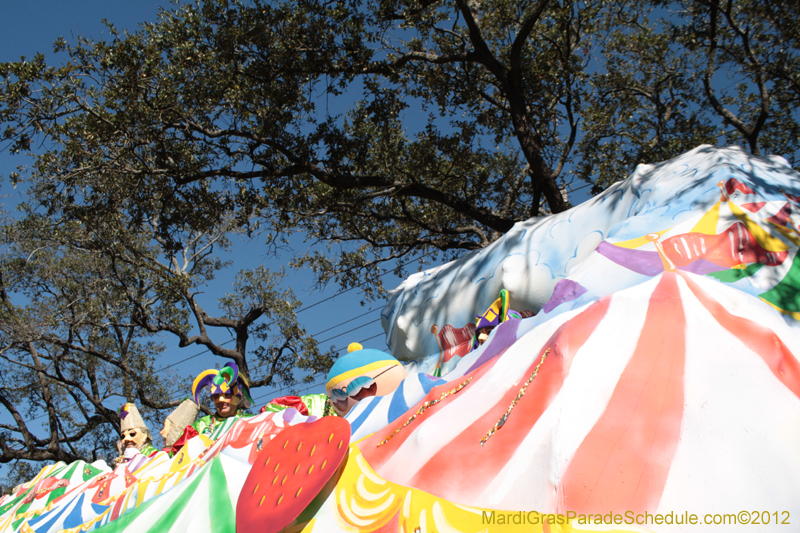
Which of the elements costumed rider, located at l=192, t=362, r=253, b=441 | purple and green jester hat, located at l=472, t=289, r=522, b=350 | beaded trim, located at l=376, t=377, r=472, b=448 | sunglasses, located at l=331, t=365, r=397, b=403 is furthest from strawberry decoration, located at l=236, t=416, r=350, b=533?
costumed rider, located at l=192, t=362, r=253, b=441

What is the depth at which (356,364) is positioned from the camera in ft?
11.2

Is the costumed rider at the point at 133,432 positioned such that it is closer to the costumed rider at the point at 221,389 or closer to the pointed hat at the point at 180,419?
the pointed hat at the point at 180,419

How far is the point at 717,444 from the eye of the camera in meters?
1.54

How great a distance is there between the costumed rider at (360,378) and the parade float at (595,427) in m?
0.42

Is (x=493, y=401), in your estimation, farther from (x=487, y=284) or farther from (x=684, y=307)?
(x=487, y=284)

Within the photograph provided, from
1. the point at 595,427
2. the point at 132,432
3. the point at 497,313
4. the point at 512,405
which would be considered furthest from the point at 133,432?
the point at 595,427

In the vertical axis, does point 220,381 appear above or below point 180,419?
above

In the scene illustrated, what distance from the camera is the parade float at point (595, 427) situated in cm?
150

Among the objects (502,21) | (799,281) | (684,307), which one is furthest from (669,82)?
(684,307)

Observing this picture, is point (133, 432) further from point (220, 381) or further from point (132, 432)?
point (220, 381)

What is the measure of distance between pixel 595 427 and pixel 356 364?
197 cm

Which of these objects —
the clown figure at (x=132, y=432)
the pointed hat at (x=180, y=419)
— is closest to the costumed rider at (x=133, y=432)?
the clown figure at (x=132, y=432)

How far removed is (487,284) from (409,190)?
3451 millimetres

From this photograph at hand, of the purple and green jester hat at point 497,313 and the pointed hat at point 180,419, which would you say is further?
the pointed hat at point 180,419
